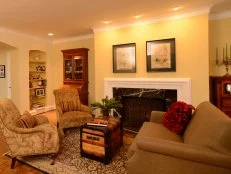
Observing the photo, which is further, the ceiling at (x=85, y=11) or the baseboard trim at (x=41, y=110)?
the baseboard trim at (x=41, y=110)

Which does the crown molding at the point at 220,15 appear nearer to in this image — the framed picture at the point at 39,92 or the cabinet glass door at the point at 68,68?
the cabinet glass door at the point at 68,68

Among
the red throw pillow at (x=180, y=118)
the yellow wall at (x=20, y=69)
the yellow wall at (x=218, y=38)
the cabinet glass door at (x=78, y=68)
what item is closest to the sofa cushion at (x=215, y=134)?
the red throw pillow at (x=180, y=118)

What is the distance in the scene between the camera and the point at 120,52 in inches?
166

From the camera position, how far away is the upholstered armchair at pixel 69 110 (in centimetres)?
350

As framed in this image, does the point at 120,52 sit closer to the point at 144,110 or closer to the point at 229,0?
the point at 144,110

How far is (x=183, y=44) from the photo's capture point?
3535mm

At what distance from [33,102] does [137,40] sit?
4.32 meters

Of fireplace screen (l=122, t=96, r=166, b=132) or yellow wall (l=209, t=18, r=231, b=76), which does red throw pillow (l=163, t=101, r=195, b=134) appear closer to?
fireplace screen (l=122, t=96, r=166, b=132)

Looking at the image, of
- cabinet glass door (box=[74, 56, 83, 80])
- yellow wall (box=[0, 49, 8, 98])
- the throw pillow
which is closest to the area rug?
the throw pillow

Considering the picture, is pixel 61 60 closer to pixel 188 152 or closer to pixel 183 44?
pixel 183 44

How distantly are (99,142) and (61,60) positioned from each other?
14.2ft

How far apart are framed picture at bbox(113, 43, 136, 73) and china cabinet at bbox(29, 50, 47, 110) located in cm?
316

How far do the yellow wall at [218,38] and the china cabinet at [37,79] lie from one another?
5288 mm

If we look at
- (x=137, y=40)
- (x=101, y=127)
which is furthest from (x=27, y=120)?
(x=137, y=40)
